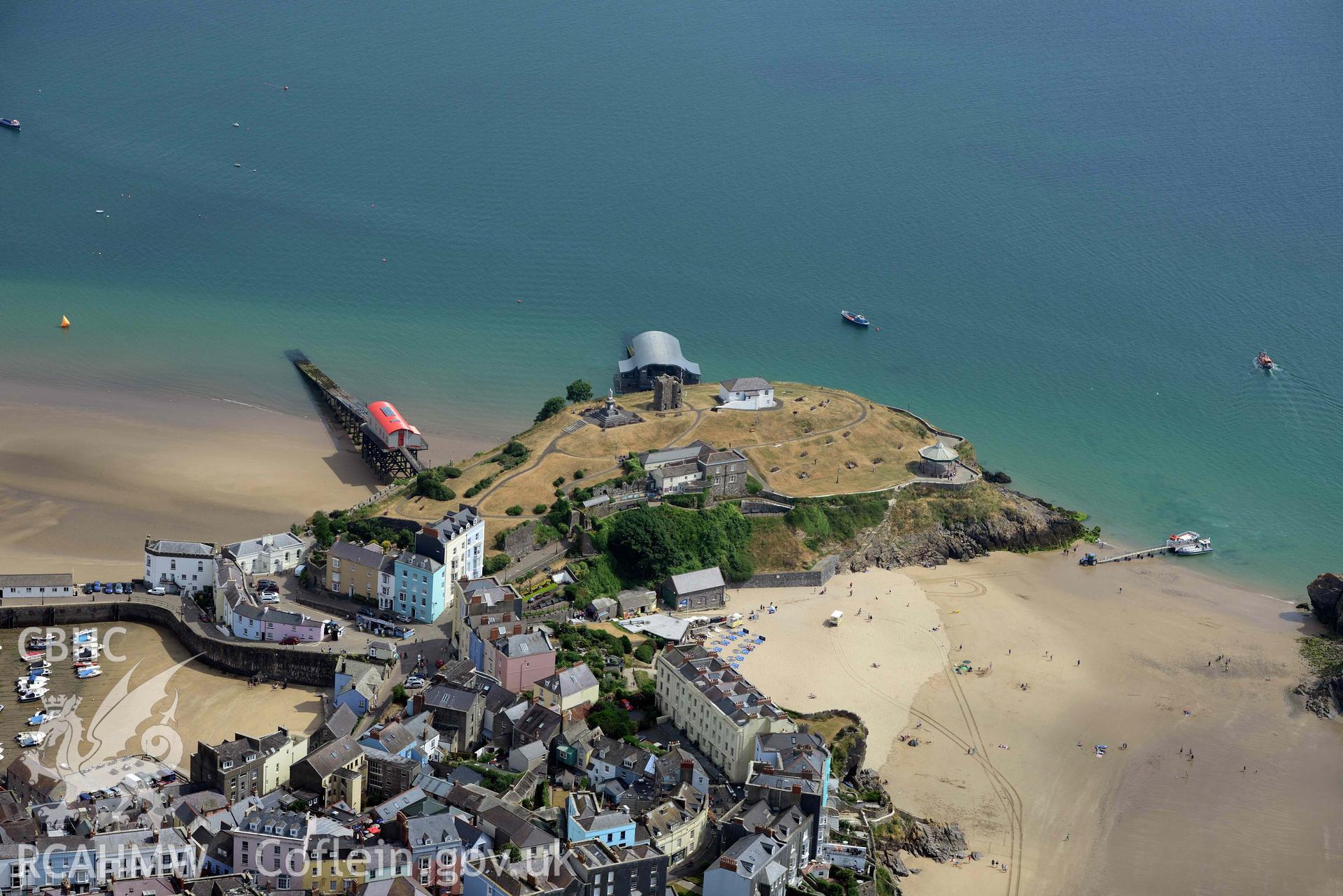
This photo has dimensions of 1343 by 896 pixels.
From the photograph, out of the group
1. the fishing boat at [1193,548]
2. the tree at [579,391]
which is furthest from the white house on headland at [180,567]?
the fishing boat at [1193,548]

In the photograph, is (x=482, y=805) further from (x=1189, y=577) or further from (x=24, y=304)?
(x=24, y=304)

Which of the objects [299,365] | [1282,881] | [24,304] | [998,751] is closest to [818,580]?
[998,751]

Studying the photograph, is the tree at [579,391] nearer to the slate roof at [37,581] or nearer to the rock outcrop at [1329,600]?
the slate roof at [37,581]

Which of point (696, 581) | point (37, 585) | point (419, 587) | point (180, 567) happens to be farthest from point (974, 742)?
point (37, 585)

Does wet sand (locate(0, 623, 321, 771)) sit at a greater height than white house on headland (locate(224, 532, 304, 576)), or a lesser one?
lesser

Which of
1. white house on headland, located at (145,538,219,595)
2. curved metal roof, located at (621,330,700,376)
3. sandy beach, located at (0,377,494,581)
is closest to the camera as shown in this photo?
white house on headland, located at (145,538,219,595)

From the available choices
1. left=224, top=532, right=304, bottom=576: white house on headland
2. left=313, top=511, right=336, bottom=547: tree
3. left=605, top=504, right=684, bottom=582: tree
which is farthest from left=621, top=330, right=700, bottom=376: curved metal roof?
left=224, top=532, right=304, bottom=576: white house on headland

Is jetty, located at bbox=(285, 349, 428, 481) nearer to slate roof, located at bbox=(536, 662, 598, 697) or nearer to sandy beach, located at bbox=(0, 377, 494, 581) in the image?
sandy beach, located at bbox=(0, 377, 494, 581)
